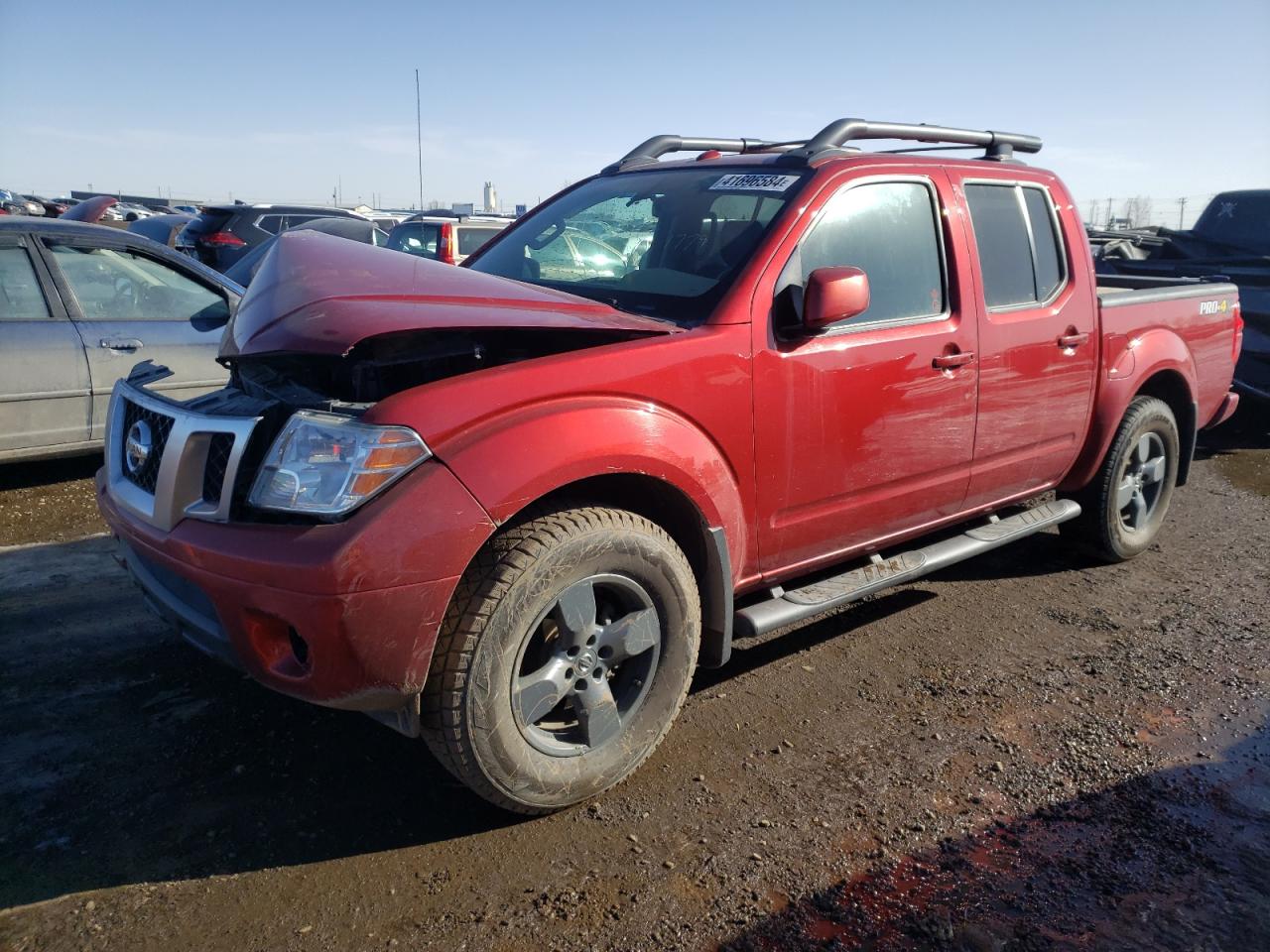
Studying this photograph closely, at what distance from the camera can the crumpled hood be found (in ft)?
8.48

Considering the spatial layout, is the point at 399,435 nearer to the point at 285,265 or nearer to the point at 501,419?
the point at 501,419

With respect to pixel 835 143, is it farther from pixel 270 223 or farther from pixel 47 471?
pixel 270 223

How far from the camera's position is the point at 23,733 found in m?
3.12

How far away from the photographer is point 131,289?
5.94 meters

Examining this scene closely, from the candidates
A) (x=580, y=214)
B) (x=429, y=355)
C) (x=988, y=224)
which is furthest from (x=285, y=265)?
(x=988, y=224)

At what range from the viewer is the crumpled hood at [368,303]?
8.48ft

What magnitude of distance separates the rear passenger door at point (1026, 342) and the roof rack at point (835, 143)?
26 centimetres

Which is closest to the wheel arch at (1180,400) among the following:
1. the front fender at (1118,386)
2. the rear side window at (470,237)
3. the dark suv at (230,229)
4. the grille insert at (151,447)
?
the front fender at (1118,386)

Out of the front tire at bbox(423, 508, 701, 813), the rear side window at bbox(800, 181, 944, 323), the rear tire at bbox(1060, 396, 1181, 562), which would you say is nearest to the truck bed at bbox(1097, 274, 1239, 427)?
the rear tire at bbox(1060, 396, 1181, 562)

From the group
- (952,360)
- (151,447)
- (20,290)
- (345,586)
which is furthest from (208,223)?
(345,586)

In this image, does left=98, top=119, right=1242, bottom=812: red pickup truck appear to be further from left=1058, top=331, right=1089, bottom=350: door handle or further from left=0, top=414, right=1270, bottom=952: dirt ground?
left=0, top=414, right=1270, bottom=952: dirt ground

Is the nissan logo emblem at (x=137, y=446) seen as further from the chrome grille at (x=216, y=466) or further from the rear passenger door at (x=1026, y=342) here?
the rear passenger door at (x=1026, y=342)

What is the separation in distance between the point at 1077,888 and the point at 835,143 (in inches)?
105

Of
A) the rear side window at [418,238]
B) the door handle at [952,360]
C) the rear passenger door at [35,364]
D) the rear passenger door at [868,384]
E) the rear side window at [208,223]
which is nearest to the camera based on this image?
the rear passenger door at [868,384]
